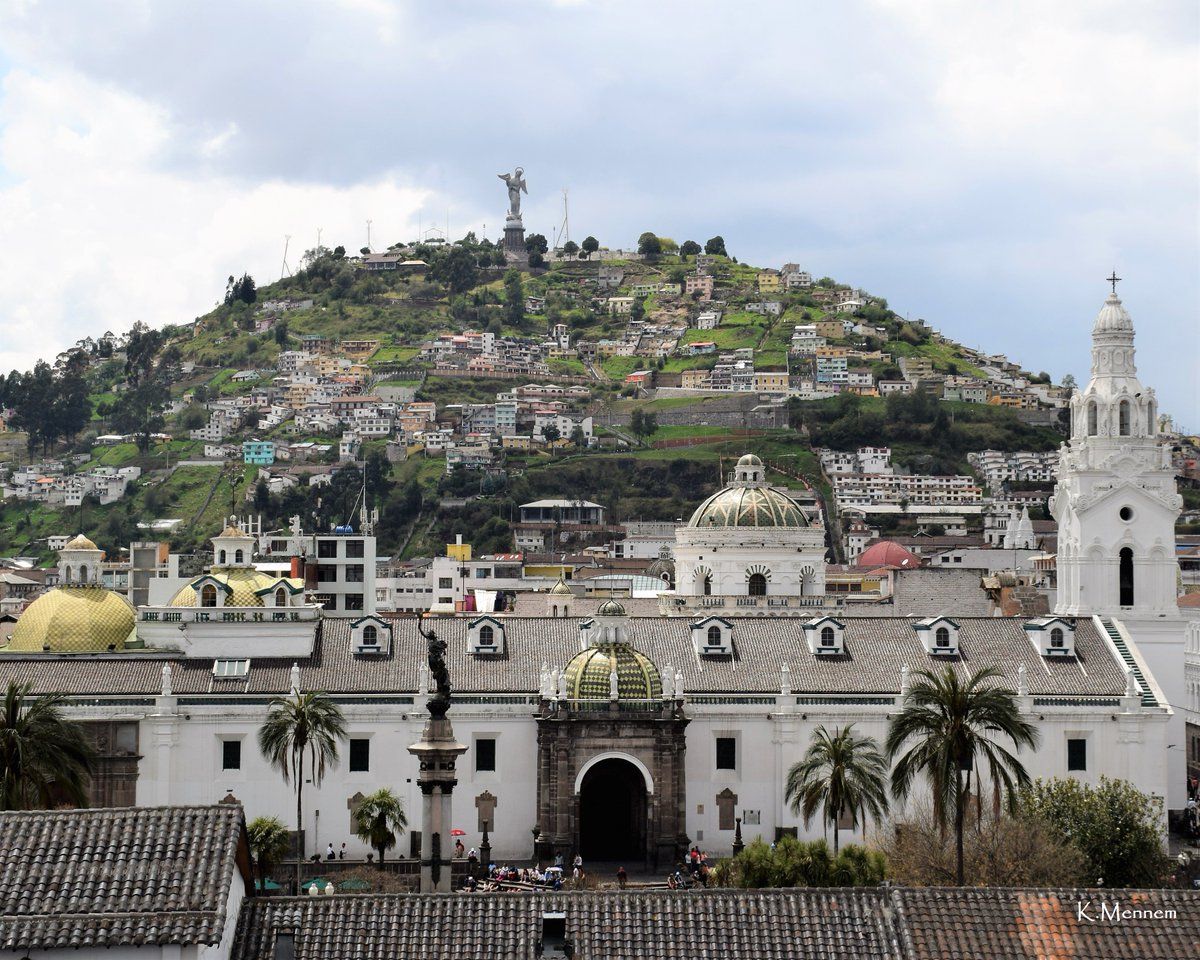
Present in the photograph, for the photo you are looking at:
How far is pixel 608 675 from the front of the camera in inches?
2576

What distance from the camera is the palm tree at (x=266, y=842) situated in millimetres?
53844

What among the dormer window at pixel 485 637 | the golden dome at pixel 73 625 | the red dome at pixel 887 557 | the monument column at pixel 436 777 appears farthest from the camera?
the red dome at pixel 887 557

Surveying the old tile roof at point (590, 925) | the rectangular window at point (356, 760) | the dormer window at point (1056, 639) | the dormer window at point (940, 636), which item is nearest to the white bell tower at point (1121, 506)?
the dormer window at point (1056, 639)

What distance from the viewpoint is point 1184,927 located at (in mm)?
32094

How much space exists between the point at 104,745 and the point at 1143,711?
34.4 m

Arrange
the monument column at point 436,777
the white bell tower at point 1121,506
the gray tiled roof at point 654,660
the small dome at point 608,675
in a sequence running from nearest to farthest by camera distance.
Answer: the monument column at point 436,777, the small dome at point 608,675, the gray tiled roof at point 654,660, the white bell tower at point 1121,506

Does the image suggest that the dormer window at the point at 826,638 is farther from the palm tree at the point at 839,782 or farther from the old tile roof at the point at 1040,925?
the old tile roof at the point at 1040,925

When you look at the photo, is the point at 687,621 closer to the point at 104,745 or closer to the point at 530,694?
the point at 530,694

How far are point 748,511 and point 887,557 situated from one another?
79.4 meters

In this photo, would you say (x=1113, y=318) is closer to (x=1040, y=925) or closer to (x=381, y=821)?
(x=381, y=821)

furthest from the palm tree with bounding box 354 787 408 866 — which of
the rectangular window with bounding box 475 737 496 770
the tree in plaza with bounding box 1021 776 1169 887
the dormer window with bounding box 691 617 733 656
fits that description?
the tree in plaza with bounding box 1021 776 1169 887

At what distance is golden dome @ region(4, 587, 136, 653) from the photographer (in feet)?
239

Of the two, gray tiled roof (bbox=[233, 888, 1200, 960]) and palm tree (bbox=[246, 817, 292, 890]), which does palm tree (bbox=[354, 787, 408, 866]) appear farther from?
gray tiled roof (bbox=[233, 888, 1200, 960])

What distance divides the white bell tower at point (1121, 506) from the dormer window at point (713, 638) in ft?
50.4
